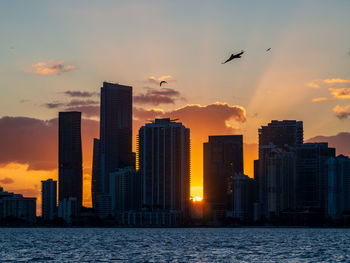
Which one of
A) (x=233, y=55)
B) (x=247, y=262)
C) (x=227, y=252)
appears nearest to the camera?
(x=233, y=55)

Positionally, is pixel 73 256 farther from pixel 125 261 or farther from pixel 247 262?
pixel 247 262

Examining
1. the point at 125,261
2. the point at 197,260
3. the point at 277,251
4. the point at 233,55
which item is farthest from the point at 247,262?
the point at 233,55

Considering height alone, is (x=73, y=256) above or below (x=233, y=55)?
below

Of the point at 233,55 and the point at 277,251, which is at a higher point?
the point at 233,55

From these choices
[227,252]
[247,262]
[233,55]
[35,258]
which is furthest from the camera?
[227,252]

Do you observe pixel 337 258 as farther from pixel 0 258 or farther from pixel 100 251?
pixel 0 258

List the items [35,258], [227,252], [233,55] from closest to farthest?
1. [233,55]
2. [35,258]
3. [227,252]

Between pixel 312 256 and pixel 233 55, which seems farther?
pixel 312 256

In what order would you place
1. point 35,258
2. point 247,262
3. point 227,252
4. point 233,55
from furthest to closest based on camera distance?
point 227,252 < point 35,258 < point 247,262 < point 233,55

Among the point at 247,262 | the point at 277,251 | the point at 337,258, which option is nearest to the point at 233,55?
the point at 247,262
